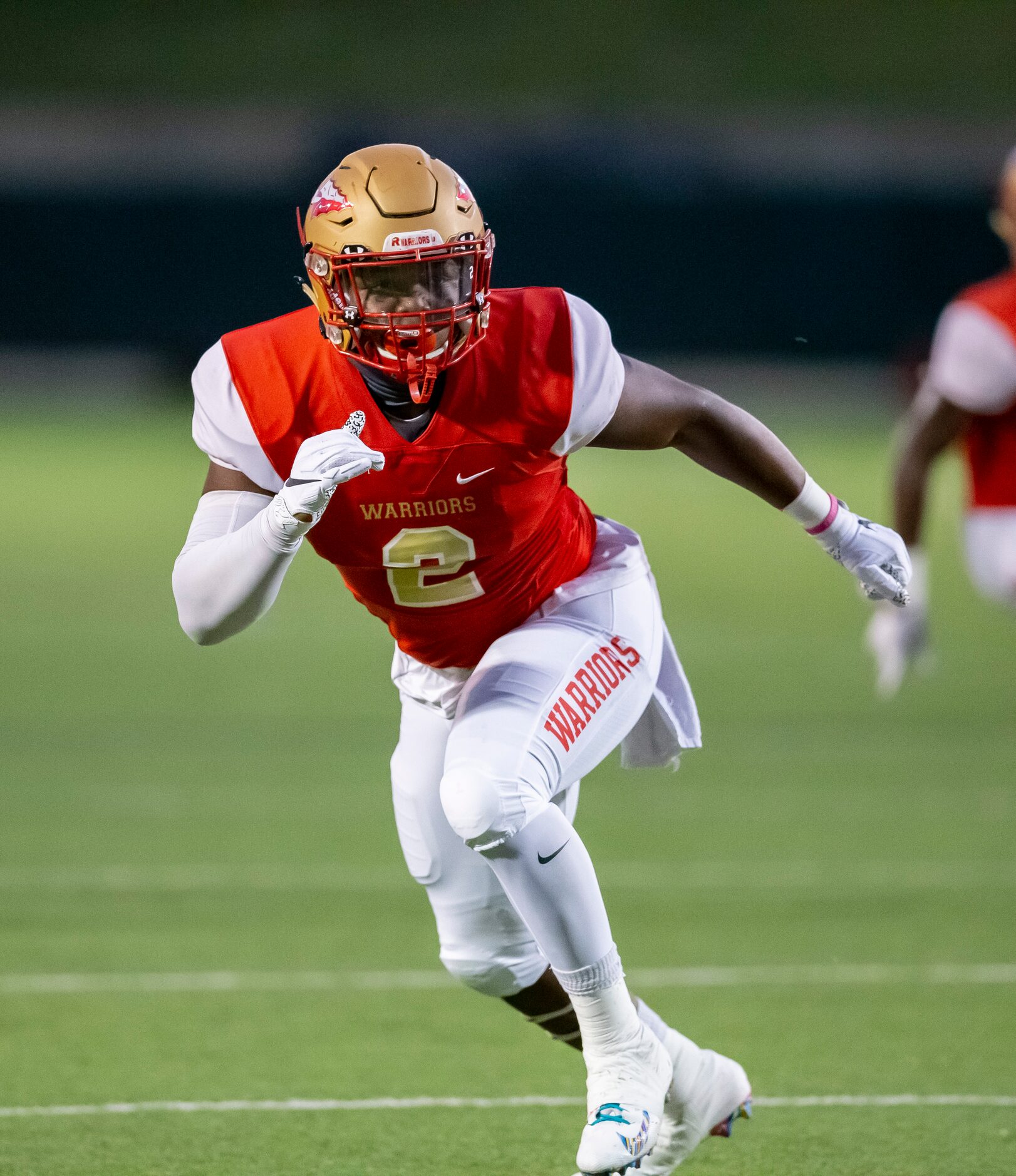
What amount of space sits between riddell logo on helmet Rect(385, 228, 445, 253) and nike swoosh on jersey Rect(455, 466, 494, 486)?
382 mm

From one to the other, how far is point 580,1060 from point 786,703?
14.2ft

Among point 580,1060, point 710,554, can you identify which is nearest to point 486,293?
point 580,1060

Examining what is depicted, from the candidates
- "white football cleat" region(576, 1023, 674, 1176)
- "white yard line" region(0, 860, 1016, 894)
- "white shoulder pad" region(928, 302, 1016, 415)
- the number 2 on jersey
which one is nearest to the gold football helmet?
the number 2 on jersey

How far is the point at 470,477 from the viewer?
3064 mm

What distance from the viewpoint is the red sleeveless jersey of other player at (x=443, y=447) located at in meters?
3.03

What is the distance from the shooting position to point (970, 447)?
532 centimetres

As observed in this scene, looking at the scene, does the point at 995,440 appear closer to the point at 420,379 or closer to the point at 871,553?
the point at 871,553

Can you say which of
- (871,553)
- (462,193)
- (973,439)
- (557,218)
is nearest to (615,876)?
(973,439)

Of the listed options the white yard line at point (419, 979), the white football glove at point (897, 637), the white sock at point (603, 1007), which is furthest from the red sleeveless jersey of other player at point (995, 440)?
the white sock at point (603, 1007)

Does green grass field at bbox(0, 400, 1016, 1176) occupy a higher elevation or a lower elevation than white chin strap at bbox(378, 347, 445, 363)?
lower

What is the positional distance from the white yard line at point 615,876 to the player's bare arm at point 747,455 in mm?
2288

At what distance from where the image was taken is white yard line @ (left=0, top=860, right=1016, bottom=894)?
18.0 feet

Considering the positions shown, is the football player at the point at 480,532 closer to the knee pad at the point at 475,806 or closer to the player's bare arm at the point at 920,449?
the knee pad at the point at 475,806

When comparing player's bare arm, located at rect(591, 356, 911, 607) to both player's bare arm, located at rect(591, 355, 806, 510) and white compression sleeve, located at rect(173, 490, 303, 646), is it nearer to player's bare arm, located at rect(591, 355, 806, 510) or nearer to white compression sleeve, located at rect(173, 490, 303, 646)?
player's bare arm, located at rect(591, 355, 806, 510)
